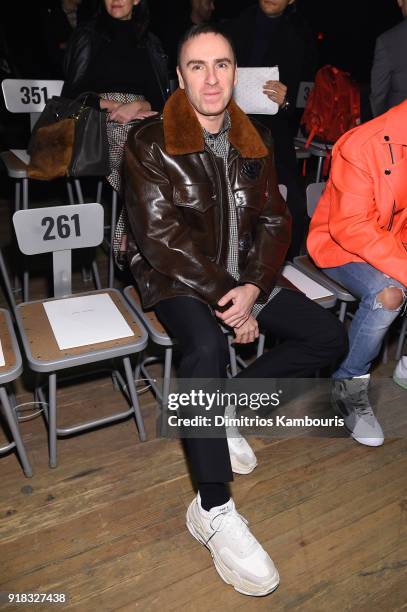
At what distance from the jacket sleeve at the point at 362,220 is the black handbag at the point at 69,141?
100 cm

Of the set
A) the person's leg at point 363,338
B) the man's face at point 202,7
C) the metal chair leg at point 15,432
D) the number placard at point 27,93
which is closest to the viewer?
the metal chair leg at point 15,432

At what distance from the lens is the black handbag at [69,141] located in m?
2.21

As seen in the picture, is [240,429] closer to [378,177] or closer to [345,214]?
[345,214]

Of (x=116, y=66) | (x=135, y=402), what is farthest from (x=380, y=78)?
(x=135, y=402)

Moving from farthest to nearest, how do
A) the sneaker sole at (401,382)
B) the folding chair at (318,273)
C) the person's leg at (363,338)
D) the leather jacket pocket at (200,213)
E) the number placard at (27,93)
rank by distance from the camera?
the number placard at (27,93), the sneaker sole at (401,382), the folding chair at (318,273), the person's leg at (363,338), the leather jacket pocket at (200,213)

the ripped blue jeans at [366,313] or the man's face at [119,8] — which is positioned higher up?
the man's face at [119,8]

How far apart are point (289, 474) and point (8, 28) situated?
550 cm

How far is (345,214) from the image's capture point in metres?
1.87

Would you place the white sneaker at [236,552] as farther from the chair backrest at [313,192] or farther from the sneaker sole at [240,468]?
the chair backrest at [313,192]

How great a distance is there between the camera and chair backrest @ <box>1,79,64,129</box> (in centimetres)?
262

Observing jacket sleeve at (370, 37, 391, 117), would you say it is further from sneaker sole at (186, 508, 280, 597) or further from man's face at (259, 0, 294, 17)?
sneaker sole at (186, 508, 280, 597)

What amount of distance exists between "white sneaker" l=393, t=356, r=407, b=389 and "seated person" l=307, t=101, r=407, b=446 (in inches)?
13.9

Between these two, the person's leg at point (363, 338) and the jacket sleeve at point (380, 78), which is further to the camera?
the jacket sleeve at point (380, 78)

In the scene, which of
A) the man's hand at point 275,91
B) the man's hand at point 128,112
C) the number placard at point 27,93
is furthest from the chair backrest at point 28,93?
the man's hand at point 275,91
